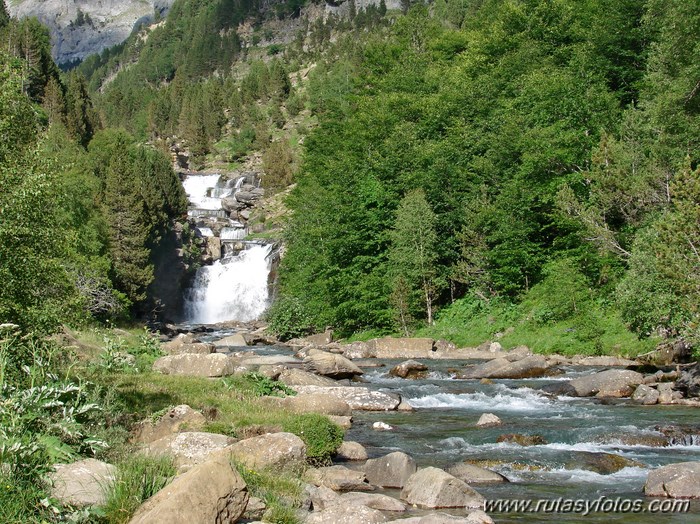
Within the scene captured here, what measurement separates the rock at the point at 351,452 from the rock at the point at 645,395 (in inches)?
390

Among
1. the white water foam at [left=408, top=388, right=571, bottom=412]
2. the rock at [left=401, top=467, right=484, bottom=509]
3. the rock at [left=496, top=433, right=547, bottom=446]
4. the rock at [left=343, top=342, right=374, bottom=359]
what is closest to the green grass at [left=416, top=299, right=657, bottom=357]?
the rock at [left=343, top=342, right=374, bottom=359]

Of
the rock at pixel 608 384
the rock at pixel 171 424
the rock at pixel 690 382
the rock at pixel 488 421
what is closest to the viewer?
the rock at pixel 171 424

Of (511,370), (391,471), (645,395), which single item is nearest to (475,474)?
(391,471)

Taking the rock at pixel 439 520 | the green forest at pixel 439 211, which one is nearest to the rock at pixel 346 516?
the rock at pixel 439 520

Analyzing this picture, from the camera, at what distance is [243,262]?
6631 cm

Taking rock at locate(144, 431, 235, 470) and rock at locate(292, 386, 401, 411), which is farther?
rock at locate(292, 386, 401, 411)

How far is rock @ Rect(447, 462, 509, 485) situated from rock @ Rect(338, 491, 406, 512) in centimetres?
200

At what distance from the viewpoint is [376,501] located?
1030 cm

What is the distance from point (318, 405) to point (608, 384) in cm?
970

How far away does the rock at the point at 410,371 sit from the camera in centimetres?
2629

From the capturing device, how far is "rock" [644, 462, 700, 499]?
11.0m

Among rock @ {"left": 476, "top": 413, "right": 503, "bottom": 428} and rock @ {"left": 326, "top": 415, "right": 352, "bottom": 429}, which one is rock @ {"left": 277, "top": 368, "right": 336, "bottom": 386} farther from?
rock @ {"left": 476, "top": 413, "right": 503, "bottom": 428}

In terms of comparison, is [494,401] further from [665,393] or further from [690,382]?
[690,382]

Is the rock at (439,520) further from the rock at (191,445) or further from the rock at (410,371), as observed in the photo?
the rock at (410,371)
